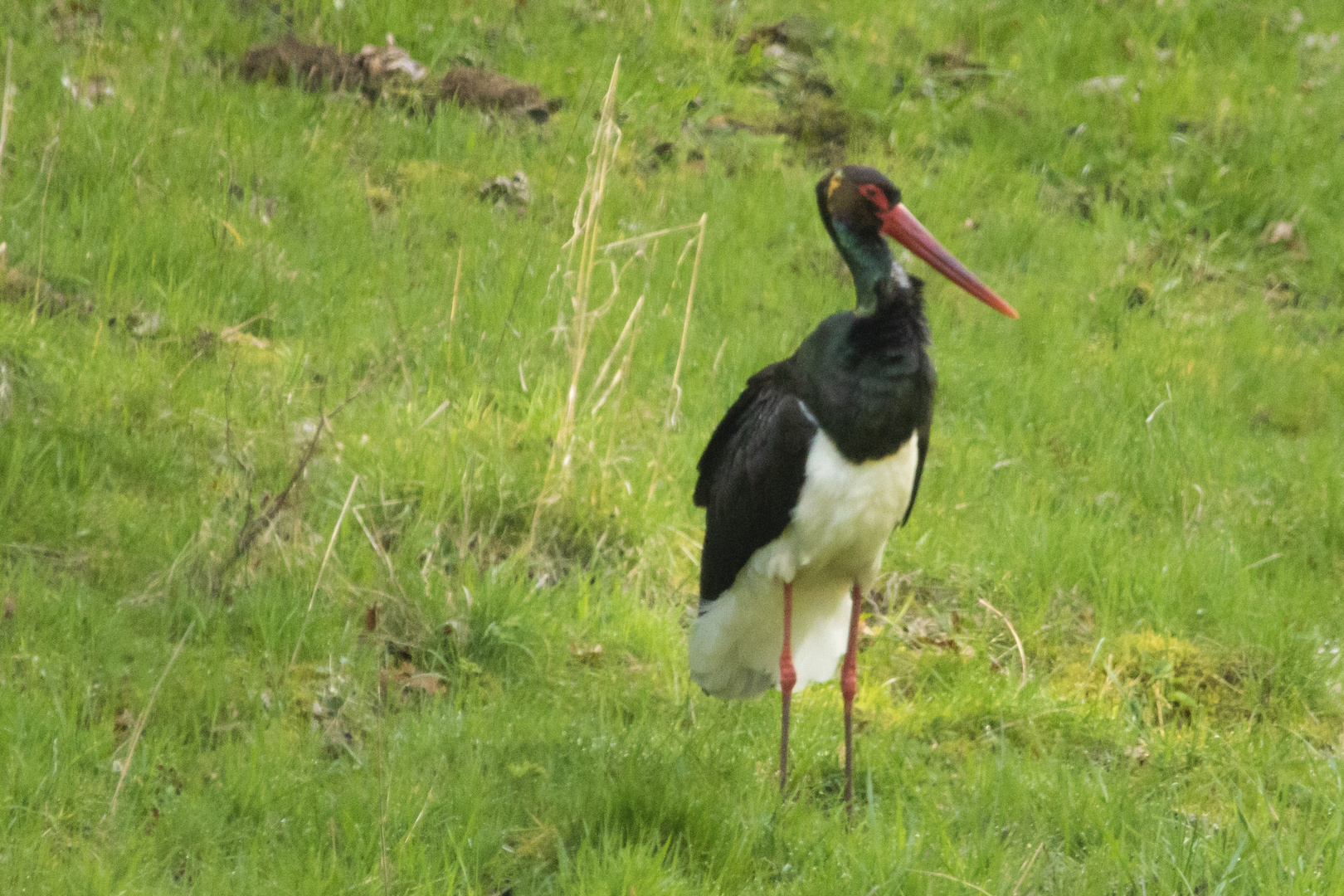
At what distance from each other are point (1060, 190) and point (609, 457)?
351cm

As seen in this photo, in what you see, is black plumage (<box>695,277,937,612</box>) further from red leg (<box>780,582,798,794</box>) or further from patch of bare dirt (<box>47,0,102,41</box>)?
patch of bare dirt (<box>47,0,102,41</box>)

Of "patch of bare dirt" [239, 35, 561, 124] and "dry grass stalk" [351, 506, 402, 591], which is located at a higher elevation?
"patch of bare dirt" [239, 35, 561, 124]

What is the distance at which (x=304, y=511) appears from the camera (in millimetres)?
4562

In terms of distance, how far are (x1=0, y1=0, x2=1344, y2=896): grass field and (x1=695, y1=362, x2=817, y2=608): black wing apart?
1.39 feet

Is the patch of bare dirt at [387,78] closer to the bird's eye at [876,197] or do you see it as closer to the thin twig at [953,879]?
the bird's eye at [876,197]

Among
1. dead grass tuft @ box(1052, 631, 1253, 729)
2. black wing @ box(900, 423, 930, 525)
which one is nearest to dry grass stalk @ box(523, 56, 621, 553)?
black wing @ box(900, 423, 930, 525)

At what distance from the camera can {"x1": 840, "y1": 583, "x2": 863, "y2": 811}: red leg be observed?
3.87 metres

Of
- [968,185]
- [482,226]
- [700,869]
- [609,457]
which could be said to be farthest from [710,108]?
[700,869]

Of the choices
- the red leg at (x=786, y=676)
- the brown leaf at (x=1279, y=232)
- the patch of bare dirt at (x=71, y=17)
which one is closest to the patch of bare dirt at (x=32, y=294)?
the patch of bare dirt at (x=71, y=17)

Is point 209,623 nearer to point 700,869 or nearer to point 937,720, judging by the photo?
point 700,869

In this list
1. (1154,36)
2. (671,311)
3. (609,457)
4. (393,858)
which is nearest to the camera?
(393,858)

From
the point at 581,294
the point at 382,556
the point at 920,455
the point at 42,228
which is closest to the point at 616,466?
the point at 581,294

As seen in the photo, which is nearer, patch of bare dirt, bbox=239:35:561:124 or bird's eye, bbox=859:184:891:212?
bird's eye, bbox=859:184:891:212

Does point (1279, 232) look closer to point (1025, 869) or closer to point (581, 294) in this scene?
point (581, 294)
